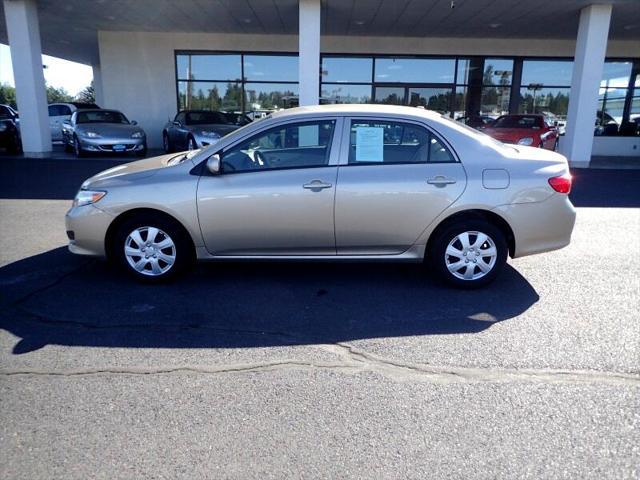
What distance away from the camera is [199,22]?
51.2 ft

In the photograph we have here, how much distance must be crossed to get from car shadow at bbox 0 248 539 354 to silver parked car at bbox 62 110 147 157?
9835 mm

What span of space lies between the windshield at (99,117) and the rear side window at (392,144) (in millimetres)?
12933

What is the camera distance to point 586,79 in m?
13.4

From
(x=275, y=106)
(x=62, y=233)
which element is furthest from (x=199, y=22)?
(x=62, y=233)

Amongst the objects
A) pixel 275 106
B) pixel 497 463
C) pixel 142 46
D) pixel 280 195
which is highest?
pixel 142 46

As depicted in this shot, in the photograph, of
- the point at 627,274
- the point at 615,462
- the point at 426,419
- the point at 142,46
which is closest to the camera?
the point at 615,462

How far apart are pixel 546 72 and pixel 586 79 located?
5.45m

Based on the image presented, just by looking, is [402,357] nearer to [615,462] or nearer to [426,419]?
[426,419]

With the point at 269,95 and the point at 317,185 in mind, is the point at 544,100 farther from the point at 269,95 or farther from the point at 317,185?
the point at 317,185

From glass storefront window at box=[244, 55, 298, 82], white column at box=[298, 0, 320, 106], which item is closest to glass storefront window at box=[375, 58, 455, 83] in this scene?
glass storefront window at box=[244, 55, 298, 82]

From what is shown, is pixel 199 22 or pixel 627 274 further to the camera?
pixel 199 22

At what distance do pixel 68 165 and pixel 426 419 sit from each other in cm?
1308

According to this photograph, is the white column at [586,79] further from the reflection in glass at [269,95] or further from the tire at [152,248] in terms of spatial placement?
the tire at [152,248]

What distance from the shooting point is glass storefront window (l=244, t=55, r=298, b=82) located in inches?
719
